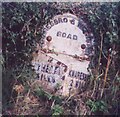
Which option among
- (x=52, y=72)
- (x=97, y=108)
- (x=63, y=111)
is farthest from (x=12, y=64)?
(x=97, y=108)

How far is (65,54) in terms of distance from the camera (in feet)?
13.2

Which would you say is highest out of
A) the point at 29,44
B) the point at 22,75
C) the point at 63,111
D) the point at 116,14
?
the point at 116,14

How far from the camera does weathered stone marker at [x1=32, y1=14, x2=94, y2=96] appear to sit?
4.00 m

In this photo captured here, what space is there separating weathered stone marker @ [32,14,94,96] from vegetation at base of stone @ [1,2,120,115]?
0.22ft

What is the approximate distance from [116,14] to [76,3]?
41cm

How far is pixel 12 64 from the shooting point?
13.7ft

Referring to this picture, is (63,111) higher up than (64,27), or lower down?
lower down

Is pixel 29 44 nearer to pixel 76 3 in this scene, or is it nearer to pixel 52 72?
pixel 52 72

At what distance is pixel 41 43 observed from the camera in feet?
13.5

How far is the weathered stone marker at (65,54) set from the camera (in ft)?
13.1

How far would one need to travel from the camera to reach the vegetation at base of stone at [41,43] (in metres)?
3.96

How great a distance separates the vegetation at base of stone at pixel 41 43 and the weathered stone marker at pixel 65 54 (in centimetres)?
7

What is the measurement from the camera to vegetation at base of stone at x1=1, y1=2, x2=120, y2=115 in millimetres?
3961

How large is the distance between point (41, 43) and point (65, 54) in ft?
0.92
